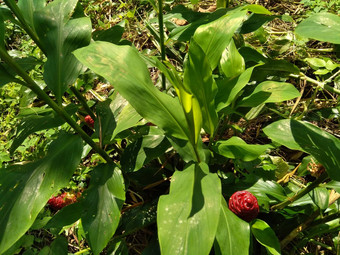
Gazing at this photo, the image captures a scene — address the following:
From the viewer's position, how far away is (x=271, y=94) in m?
1.01

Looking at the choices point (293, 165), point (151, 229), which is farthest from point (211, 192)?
point (293, 165)

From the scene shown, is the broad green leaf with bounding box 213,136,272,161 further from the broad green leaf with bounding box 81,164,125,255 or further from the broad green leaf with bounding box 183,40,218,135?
the broad green leaf with bounding box 81,164,125,255

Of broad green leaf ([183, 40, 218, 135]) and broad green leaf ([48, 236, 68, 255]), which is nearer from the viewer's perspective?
broad green leaf ([183, 40, 218, 135])

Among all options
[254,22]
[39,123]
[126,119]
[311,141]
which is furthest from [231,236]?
[254,22]

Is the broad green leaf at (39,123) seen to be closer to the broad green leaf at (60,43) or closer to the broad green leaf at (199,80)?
the broad green leaf at (60,43)

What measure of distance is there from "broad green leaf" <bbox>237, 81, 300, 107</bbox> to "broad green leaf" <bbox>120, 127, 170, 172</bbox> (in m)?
0.30

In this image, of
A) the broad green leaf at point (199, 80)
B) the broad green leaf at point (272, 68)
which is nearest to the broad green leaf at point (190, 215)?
the broad green leaf at point (199, 80)

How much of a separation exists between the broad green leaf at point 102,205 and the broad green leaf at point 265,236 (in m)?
0.42

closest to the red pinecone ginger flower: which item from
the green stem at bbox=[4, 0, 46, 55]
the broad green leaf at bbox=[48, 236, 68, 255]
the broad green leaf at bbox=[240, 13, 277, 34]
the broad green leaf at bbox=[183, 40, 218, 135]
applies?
the broad green leaf at bbox=[48, 236, 68, 255]

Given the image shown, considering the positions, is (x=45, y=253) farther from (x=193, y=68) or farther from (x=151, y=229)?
(x=193, y=68)

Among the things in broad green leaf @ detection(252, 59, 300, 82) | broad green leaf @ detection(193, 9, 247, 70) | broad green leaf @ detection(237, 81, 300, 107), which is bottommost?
broad green leaf @ detection(252, 59, 300, 82)

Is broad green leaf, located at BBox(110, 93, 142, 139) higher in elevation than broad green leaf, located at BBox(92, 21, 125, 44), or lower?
lower

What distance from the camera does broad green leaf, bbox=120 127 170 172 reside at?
104 centimetres

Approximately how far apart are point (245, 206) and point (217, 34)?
51 centimetres
